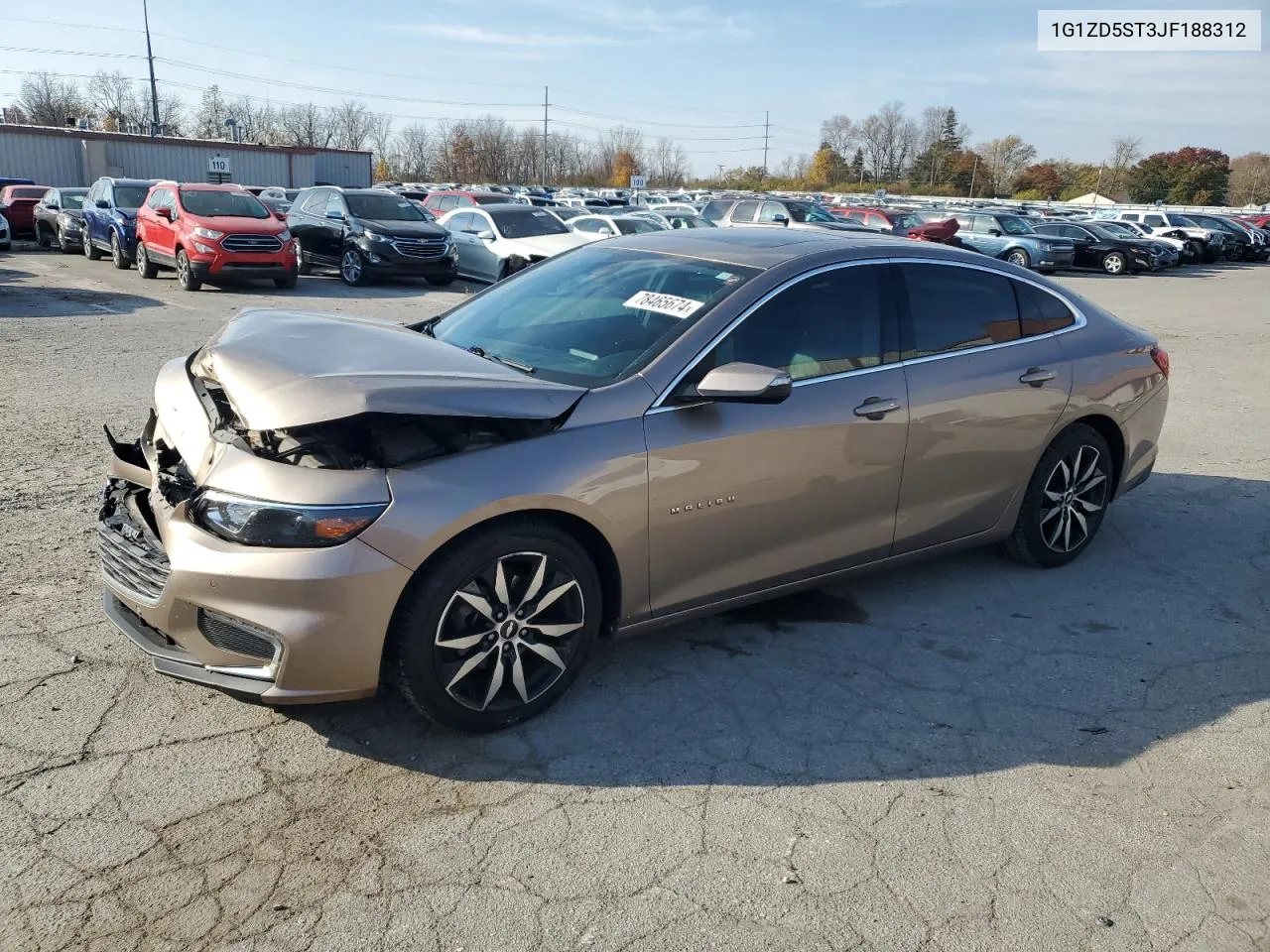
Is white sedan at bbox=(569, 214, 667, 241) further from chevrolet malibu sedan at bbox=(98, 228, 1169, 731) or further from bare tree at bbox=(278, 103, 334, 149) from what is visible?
bare tree at bbox=(278, 103, 334, 149)

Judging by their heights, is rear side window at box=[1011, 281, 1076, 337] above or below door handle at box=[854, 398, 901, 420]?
above

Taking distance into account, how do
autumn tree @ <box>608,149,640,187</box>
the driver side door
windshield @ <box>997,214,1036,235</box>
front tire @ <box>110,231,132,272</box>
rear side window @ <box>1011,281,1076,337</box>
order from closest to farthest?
1. the driver side door
2. rear side window @ <box>1011,281,1076,337</box>
3. front tire @ <box>110,231,132,272</box>
4. windshield @ <box>997,214,1036,235</box>
5. autumn tree @ <box>608,149,640,187</box>

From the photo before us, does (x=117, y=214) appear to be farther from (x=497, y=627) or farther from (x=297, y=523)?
(x=497, y=627)

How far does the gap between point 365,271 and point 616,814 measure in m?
16.7

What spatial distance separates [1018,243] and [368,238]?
18739 mm

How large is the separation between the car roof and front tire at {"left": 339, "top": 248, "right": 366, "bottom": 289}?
1438 centimetres

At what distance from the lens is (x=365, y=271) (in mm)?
18281

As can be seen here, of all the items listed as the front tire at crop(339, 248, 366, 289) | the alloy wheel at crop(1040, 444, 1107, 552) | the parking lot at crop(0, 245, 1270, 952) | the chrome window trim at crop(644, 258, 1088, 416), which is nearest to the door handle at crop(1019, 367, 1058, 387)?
the chrome window trim at crop(644, 258, 1088, 416)

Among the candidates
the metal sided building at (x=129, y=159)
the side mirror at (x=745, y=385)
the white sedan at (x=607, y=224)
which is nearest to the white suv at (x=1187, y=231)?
the white sedan at (x=607, y=224)

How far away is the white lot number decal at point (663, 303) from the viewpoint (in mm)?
3984

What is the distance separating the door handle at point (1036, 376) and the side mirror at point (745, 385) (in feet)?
5.72

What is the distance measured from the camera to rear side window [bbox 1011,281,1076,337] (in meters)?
4.97

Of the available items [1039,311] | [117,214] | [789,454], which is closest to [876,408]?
[789,454]

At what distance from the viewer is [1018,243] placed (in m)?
28.0
